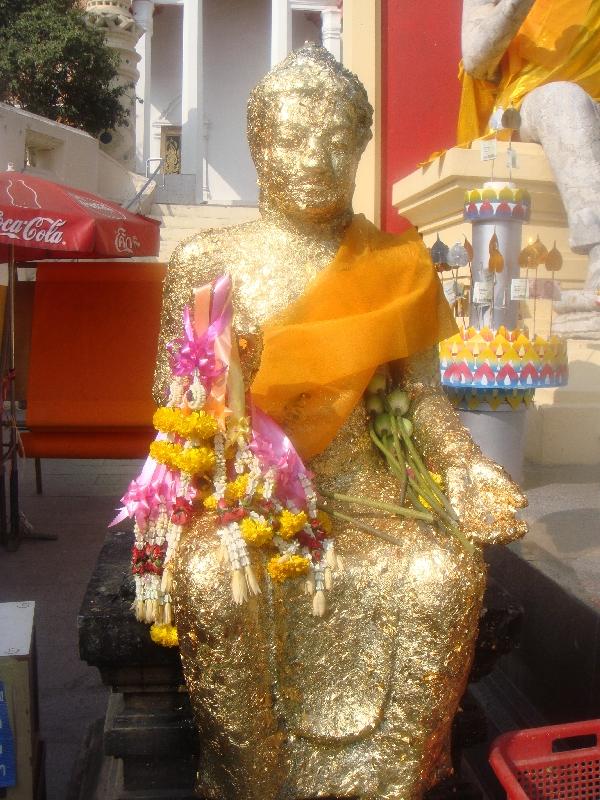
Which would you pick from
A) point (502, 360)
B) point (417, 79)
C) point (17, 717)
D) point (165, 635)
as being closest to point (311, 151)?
point (165, 635)

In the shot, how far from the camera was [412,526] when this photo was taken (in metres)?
1.64

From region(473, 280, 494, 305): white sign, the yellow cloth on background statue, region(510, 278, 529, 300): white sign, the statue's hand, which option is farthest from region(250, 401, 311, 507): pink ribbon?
the yellow cloth on background statue

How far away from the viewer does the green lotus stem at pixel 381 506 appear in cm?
166

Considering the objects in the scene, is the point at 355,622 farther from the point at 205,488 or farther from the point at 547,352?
the point at 547,352

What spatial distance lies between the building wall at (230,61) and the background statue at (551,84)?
692 inches

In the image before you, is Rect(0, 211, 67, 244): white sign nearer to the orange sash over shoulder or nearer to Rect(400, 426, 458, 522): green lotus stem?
the orange sash over shoulder

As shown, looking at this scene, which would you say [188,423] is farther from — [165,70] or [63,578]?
[165,70]

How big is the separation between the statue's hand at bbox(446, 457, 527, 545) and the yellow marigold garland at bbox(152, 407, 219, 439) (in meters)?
0.51

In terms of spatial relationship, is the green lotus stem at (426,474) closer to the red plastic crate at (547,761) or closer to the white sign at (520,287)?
the red plastic crate at (547,761)

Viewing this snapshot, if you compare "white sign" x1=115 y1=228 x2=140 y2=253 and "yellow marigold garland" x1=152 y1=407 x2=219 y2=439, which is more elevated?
"white sign" x1=115 y1=228 x2=140 y2=253

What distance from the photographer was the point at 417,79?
4902 millimetres

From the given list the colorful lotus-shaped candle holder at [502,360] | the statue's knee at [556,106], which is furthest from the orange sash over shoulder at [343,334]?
the statue's knee at [556,106]

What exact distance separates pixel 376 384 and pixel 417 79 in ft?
11.9

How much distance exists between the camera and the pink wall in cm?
487
